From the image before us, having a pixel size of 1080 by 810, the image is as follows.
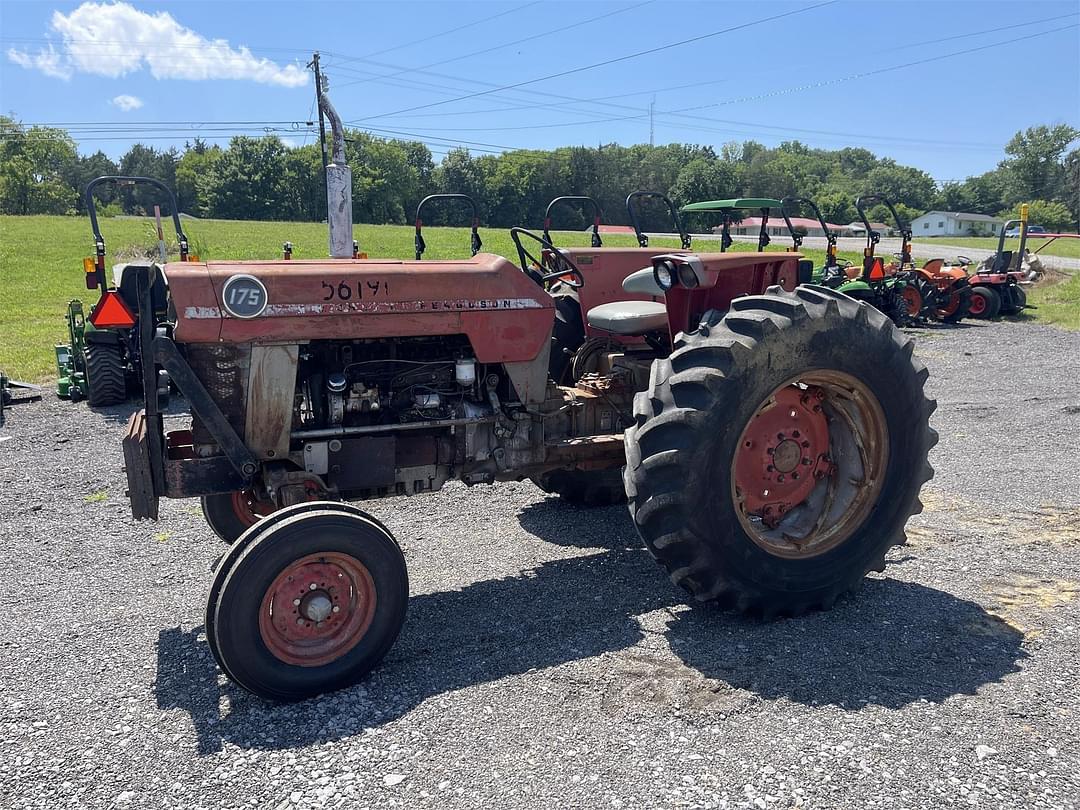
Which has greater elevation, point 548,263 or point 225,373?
point 548,263

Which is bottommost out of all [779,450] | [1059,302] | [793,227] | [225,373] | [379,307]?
[1059,302]

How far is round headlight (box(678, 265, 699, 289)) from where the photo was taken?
393cm

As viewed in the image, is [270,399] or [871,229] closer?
[270,399]

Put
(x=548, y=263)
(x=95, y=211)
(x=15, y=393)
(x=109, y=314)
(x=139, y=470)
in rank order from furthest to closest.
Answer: (x=15, y=393) → (x=109, y=314) → (x=95, y=211) → (x=548, y=263) → (x=139, y=470)

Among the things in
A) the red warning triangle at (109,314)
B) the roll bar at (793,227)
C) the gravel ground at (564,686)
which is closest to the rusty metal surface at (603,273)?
the gravel ground at (564,686)

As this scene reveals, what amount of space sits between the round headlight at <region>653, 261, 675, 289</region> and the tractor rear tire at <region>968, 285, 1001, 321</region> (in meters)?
15.2

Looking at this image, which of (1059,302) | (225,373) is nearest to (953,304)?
(1059,302)

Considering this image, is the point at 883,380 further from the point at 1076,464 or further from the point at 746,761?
the point at 1076,464

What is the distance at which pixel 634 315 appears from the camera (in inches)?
175

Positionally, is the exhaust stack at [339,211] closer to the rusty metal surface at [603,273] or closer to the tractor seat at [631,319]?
the rusty metal surface at [603,273]

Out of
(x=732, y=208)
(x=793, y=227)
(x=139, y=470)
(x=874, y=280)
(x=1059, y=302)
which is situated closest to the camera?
(x=139, y=470)

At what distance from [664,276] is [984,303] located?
1550 cm

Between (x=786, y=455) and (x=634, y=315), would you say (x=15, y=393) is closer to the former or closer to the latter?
(x=634, y=315)

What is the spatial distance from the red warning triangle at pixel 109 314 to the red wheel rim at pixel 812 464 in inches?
256
